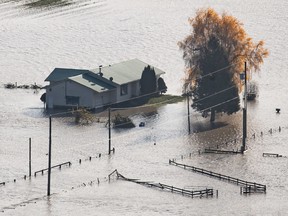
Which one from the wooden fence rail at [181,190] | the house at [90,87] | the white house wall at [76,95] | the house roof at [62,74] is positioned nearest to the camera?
the wooden fence rail at [181,190]

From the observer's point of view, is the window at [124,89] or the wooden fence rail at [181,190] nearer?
the wooden fence rail at [181,190]

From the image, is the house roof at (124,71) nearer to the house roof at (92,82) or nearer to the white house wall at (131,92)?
the white house wall at (131,92)

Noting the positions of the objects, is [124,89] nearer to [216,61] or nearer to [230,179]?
[216,61]

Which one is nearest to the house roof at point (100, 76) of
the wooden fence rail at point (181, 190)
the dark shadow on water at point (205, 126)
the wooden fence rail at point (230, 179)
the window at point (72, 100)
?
the window at point (72, 100)

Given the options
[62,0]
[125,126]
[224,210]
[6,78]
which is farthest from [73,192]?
[62,0]

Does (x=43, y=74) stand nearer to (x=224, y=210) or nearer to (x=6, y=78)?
(x=6, y=78)

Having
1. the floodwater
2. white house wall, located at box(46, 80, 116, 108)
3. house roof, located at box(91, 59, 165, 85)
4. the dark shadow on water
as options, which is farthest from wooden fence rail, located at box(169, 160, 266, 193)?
house roof, located at box(91, 59, 165, 85)

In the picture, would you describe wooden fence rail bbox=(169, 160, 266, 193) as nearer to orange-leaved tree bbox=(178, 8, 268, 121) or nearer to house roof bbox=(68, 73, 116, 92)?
orange-leaved tree bbox=(178, 8, 268, 121)
